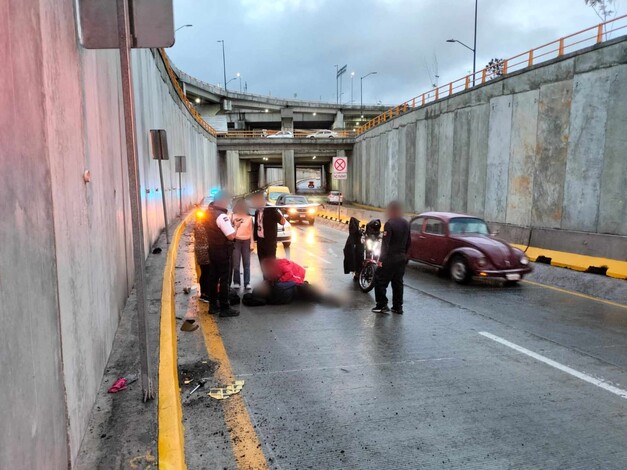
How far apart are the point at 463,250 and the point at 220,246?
18.2 feet

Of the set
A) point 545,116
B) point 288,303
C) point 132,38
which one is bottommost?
point 288,303

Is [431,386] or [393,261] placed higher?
[393,261]

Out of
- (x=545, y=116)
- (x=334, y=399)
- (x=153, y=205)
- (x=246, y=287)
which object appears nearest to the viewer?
(x=334, y=399)

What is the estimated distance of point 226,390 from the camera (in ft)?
Answer: 14.5

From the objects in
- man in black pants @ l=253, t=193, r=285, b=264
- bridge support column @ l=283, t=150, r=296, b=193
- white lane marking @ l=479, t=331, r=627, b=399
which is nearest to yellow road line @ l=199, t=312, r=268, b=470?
man in black pants @ l=253, t=193, r=285, b=264

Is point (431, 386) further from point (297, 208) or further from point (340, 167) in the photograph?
point (340, 167)

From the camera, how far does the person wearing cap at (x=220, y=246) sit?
21.9 ft

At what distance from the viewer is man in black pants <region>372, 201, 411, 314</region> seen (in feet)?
24.1

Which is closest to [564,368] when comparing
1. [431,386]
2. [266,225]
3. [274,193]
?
[431,386]

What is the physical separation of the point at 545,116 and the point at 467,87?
7738mm

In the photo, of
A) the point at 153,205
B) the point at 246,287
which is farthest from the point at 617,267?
the point at 153,205

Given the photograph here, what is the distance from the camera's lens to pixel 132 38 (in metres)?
3.32

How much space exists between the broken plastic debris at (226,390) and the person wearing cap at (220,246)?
98.5 inches

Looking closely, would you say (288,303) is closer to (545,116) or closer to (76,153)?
(76,153)
